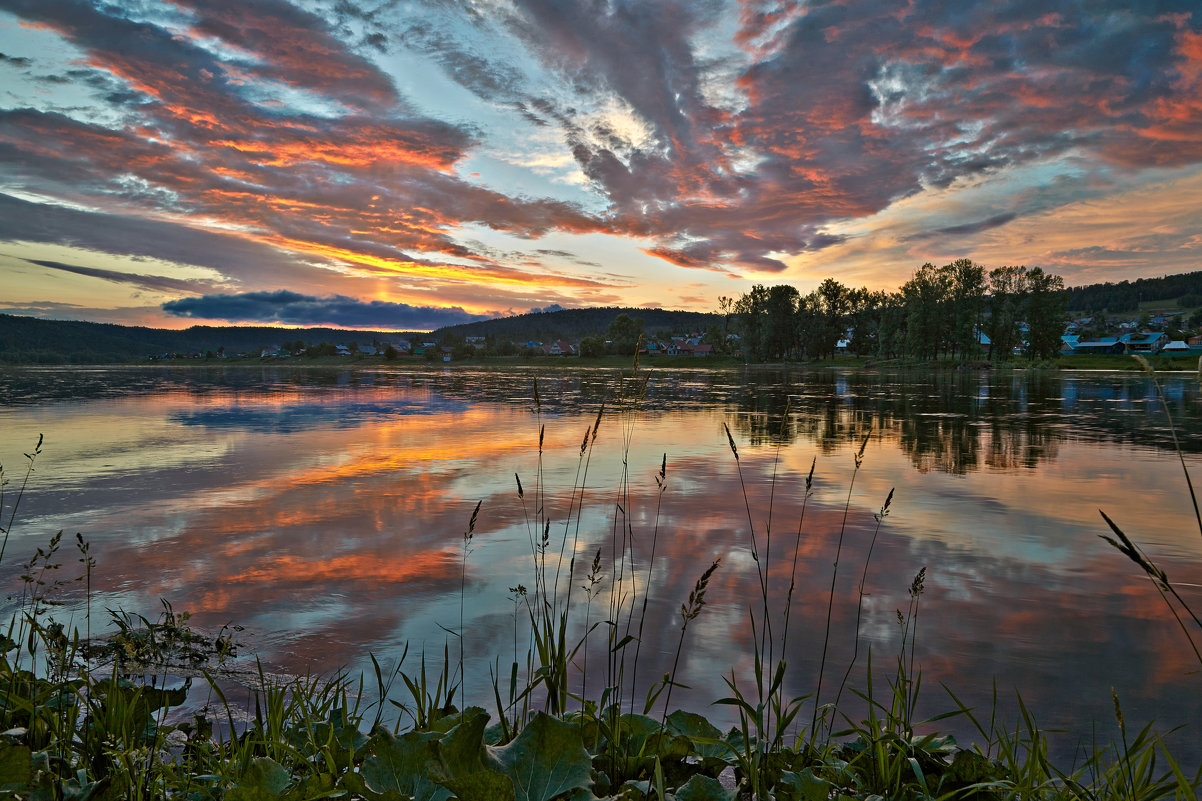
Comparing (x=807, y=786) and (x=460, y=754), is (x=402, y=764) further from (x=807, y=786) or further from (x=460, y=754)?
(x=807, y=786)

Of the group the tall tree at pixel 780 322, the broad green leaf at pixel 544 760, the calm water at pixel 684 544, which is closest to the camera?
the broad green leaf at pixel 544 760

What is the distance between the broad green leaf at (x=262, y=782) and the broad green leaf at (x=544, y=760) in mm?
649

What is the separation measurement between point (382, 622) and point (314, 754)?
255 centimetres

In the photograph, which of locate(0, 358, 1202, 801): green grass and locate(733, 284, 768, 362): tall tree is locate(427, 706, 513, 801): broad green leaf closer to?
locate(0, 358, 1202, 801): green grass

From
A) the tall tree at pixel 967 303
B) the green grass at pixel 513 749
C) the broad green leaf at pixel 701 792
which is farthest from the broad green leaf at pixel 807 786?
the tall tree at pixel 967 303

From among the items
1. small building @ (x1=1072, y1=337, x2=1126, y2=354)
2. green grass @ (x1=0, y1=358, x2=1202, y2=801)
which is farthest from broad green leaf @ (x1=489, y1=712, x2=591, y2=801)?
small building @ (x1=1072, y1=337, x2=1126, y2=354)

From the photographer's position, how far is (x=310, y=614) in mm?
5312

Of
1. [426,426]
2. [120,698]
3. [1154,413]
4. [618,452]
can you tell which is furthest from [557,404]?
→ [120,698]

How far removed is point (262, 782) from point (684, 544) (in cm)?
583

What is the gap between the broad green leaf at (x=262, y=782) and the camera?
1.88 metres

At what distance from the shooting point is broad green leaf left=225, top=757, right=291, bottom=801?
1.88 m

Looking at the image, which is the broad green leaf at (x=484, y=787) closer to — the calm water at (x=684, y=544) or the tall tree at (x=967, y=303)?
the calm water at (x=684, y=544)

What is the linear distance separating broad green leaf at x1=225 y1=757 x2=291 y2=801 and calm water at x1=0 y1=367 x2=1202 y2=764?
210 centimetres

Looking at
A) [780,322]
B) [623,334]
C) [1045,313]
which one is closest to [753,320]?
[780,322]
